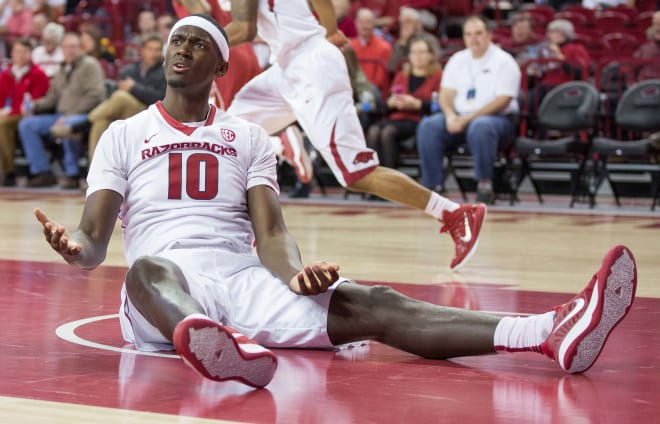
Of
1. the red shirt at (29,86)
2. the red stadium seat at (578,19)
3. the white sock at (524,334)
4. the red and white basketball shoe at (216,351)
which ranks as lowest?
the red shirt at (29,86)

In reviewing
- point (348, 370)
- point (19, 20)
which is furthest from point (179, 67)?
point (19, 20)

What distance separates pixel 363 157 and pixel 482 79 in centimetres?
448

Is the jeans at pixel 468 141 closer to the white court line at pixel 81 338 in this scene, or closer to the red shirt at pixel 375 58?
the red shirt at pixel 375 58

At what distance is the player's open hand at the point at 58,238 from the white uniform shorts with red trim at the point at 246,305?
0.24 m

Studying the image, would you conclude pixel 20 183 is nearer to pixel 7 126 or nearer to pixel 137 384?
pixel 7 126

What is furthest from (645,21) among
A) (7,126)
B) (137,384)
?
(137,384)

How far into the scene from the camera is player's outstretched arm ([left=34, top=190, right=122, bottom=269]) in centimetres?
344

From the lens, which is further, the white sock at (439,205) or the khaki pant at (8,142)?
the khaki pant at (8,142)

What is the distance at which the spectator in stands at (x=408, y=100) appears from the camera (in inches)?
438

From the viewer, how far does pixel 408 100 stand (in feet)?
36.3

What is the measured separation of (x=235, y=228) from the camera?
3803mm

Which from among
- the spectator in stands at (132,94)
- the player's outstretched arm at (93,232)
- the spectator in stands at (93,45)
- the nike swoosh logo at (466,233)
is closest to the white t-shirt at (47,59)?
the spectator in stands at (93,45)

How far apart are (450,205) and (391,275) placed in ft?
2.25

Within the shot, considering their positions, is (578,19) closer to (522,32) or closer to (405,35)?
(522,32)
